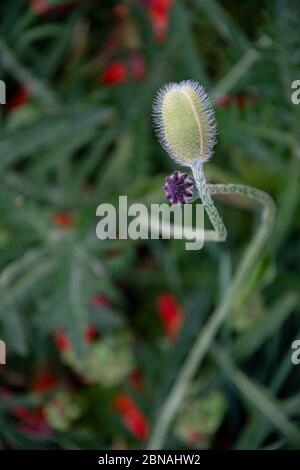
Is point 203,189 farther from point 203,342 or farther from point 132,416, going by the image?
point 132,416

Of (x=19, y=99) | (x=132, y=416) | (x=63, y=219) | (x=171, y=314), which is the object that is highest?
(x=19, y=99)

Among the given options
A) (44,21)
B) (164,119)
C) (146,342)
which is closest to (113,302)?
(146,342)

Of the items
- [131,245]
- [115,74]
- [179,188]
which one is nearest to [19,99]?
[115,74]

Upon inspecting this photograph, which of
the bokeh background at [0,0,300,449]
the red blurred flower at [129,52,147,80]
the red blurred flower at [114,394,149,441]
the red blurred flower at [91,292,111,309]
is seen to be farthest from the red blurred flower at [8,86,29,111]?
the red blurred flower at [114,394,149,441]

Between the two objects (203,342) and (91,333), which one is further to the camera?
(91,333)

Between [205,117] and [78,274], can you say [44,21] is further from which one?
[205,117]

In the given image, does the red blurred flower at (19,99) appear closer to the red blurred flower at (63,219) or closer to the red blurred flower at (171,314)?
the red blurred flower at (63,219)
